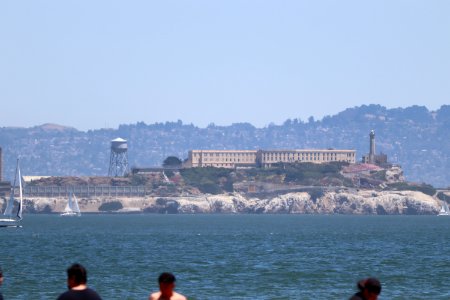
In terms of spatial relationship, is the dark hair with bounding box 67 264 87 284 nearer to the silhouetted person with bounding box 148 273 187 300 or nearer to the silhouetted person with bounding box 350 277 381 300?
the silhouetted person with bounding box 148 273 187 300

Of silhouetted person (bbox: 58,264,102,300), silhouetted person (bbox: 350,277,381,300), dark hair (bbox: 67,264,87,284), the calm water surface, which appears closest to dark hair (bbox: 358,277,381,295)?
silhouetted person (bbox: 350,277,381,300)

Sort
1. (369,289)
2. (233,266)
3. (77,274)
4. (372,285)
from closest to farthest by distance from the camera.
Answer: (77,274), (372,285), (369,289), (233,266)

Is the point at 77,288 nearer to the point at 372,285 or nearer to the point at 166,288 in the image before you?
the point at 166,288

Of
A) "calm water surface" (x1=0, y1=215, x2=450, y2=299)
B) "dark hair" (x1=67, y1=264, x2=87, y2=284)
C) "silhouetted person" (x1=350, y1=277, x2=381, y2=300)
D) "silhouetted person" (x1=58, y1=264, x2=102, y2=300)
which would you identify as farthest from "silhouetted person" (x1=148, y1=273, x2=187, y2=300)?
"calm water surface" (x1=0, y1=215, x2=450, y2=299)

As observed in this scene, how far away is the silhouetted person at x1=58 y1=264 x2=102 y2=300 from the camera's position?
20.2 metres

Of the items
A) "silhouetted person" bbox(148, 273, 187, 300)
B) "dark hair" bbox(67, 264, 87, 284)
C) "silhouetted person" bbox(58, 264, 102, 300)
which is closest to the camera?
"silhouetted person" bbox(58, 264, 102, 300)

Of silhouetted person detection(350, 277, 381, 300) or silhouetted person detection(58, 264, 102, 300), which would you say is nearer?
silhouetted person detection(58, 264, 102, 300)

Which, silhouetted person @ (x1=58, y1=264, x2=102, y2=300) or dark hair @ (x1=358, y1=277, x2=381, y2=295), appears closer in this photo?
silhouetted person @ (x1=58, y1=264, x2=102, y2=300)

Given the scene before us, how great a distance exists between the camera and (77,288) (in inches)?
808

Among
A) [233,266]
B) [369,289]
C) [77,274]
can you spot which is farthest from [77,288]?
[233,266]

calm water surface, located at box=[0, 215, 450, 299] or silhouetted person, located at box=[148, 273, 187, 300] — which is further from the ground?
silhouetted person, located at box=[148, 273, 187, 300]

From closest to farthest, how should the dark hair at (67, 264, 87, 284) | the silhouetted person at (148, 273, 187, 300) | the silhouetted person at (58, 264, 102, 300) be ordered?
the silhouetted person at (58, 264, 102, 300)
the dark hair at (67, 264, 87, 284)
the silhouetted person at (148, 273, 187, 300)

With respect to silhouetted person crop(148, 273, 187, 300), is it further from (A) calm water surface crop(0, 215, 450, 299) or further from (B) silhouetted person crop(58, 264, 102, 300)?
(A) calm water surface crop(0, 215, 450, 299)

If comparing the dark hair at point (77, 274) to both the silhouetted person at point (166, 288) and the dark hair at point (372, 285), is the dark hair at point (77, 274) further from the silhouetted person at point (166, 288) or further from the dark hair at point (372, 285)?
the dark hair at point (372, 285)
